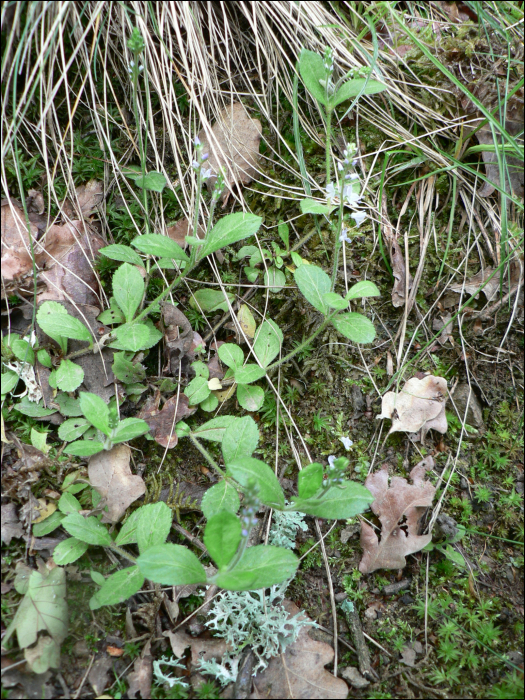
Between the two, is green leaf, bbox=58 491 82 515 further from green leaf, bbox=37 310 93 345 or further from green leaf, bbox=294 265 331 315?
green leaf, bbox=294 265 331 315

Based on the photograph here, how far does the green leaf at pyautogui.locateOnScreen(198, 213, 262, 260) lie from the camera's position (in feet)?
7.25

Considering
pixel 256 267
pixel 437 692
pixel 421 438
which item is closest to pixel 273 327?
pixel 256 267

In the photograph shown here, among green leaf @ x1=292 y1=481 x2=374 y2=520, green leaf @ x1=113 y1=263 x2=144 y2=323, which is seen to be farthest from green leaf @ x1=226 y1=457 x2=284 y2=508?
green leaf @ x1=113 y1=263 x2=144 y2=323

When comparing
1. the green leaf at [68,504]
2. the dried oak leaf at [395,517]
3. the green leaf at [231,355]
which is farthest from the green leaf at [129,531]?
the dried oak leaf at [395,517]

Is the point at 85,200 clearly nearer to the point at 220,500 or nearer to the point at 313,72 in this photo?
the point at 313,72

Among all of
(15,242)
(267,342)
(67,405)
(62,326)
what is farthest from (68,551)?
(15,242)

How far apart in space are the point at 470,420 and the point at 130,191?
2.17 meters

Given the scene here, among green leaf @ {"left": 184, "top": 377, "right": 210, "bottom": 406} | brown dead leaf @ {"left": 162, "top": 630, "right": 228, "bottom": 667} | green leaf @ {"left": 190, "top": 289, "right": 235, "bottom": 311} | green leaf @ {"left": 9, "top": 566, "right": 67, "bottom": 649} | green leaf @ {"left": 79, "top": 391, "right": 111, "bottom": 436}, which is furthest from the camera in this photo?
green leaf @ {"left": 190, "top": 289, "right": 235, "bottom": 311}

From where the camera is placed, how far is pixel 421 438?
8.12ft

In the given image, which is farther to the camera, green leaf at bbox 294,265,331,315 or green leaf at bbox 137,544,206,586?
green leaf at bbox 294,265,331,315

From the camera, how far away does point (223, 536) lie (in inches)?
70.1

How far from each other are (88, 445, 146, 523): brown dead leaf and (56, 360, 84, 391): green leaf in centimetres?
35

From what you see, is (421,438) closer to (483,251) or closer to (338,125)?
(483,251)

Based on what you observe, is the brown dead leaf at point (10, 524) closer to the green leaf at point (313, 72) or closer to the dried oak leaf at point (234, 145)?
the dried oak leaf at point (234, 145)
